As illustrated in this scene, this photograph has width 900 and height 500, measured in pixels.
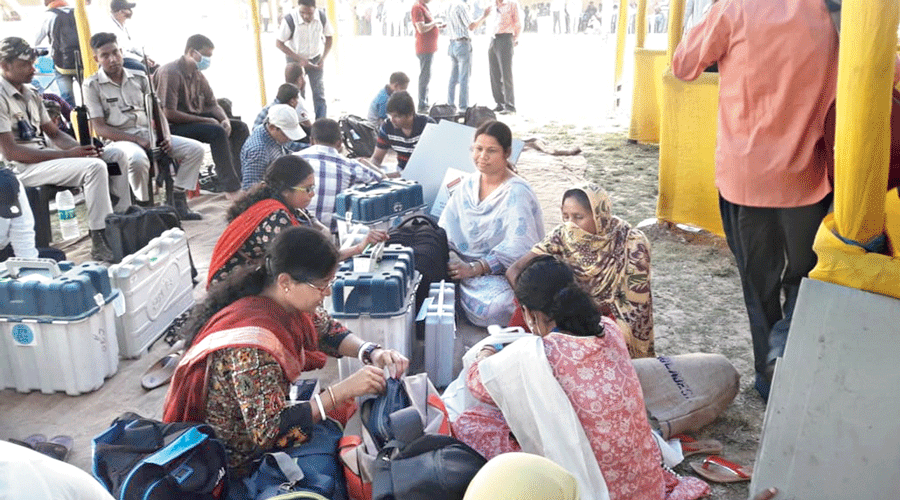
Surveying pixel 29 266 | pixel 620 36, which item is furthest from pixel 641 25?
pixel 29 266

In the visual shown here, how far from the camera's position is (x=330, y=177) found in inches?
201

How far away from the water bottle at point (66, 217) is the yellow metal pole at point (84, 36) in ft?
5.12

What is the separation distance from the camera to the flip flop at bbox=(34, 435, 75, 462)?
9.71 ft

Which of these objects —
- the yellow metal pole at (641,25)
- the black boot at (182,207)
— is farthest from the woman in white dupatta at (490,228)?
the yellow metal pole at (641,25)

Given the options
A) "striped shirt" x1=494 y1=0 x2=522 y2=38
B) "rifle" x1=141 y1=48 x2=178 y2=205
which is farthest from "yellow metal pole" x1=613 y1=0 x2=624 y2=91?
"rifle" x1=141 y1=48 x2=178 y2=205

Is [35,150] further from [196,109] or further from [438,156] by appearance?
[438,156]

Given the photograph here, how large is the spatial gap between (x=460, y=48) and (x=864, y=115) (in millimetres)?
9402

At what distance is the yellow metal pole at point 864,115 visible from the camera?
190 cm

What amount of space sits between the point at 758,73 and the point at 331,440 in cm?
237

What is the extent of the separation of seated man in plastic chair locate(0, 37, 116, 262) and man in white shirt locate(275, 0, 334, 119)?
4.38 metres

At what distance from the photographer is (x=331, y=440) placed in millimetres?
2447

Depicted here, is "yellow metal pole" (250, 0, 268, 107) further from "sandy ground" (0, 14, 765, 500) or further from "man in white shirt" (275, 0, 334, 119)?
"sandy ground" (0, 14, 765, 500)

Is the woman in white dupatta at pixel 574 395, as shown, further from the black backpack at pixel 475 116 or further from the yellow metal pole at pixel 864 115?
the black backpack at pixel 475 116

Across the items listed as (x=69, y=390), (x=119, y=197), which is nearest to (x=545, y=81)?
(x=119, y=197)
